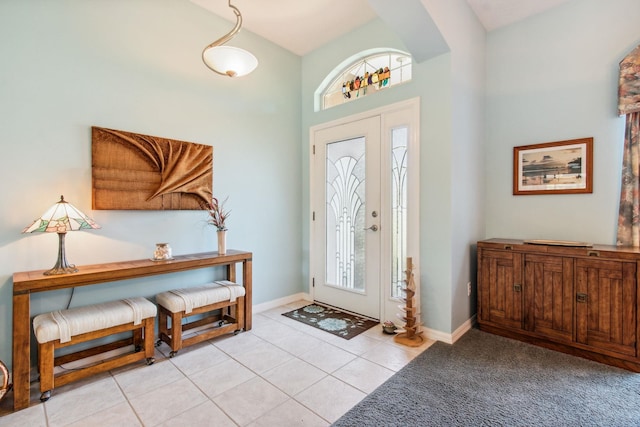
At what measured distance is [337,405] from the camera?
1.81 metres

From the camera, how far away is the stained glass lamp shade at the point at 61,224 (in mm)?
1954

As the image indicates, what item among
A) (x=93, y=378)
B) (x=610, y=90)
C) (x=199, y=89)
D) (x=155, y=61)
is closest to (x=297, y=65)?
(x=199, y=89)

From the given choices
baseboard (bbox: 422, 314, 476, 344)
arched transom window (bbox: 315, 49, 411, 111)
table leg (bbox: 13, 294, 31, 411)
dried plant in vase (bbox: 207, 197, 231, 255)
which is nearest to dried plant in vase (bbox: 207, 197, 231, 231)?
dried plant in vase (bbox: 207, 197, 231, 255)

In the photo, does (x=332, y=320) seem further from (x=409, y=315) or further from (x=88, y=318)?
(x=88, y=318)

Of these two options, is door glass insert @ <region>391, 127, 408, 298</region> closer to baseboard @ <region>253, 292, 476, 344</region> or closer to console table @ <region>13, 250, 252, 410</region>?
baseboard @ <region>253, 292, 476, 344</region>

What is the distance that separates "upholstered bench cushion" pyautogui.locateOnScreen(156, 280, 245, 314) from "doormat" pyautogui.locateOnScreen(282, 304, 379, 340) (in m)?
0.82

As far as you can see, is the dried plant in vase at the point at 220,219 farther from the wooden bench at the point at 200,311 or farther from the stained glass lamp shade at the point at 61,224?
the stained glass lamp shade at the point at 61,224

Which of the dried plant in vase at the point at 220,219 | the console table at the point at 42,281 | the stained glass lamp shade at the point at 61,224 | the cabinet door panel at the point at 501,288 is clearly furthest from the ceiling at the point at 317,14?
the console table at the point at 42,281

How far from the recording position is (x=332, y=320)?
3178 mm

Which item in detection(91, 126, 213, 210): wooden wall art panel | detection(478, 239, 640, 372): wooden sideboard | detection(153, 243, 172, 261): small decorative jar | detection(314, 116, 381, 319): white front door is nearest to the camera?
detection(478, 239, 640, 372): wooden sideboard

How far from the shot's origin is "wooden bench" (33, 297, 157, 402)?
73.4 inches

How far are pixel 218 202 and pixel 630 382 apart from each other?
3.54 meters

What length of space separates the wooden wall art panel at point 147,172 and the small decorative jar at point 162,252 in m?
0.35

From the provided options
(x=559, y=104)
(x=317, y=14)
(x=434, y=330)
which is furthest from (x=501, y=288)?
(x=317, y=14)
